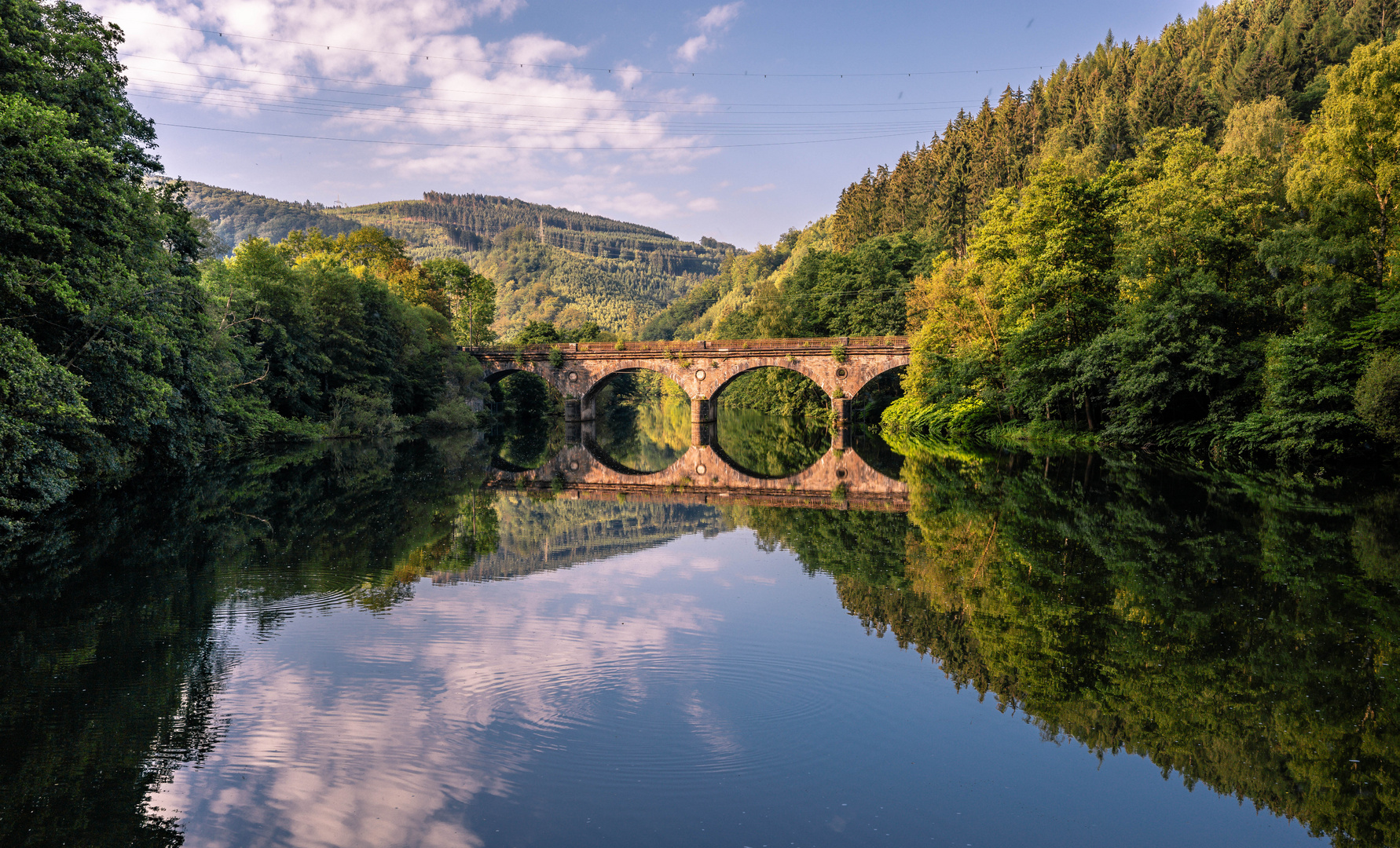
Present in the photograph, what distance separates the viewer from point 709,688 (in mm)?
7156

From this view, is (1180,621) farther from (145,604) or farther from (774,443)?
(774,443)

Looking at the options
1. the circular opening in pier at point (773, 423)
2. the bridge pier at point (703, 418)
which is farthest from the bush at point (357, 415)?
the circular opening in pier at point (773, 423)

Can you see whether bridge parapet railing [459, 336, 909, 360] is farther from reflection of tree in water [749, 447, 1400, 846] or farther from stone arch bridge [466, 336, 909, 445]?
reflection of tree in water [749, 447, 1400, 846]

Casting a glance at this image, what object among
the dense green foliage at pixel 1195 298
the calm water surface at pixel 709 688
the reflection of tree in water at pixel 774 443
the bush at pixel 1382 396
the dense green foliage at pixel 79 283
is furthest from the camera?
the reflection of tree in water at pixel 774 443

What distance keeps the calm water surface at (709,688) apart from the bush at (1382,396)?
944 centimetres

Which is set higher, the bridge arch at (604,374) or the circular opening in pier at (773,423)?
the bridge arch at (604,374)

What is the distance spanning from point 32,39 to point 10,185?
5.48 meters

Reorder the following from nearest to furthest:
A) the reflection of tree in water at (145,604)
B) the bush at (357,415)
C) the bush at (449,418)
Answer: the reflection of tree in water at (145,604)
the bush at (357,415)
the bush at (449,418)

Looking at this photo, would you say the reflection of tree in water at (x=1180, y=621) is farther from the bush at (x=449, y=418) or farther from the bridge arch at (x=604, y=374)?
the bridge arch at (x=604, y=374)

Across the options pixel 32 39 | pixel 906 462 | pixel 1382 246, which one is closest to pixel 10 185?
pixel 32 39

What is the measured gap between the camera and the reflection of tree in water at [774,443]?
3088 cm

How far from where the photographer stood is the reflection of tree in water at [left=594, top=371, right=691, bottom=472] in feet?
127

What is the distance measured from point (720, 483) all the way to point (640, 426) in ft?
144

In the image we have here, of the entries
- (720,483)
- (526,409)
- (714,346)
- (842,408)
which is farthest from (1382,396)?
(526,409)
